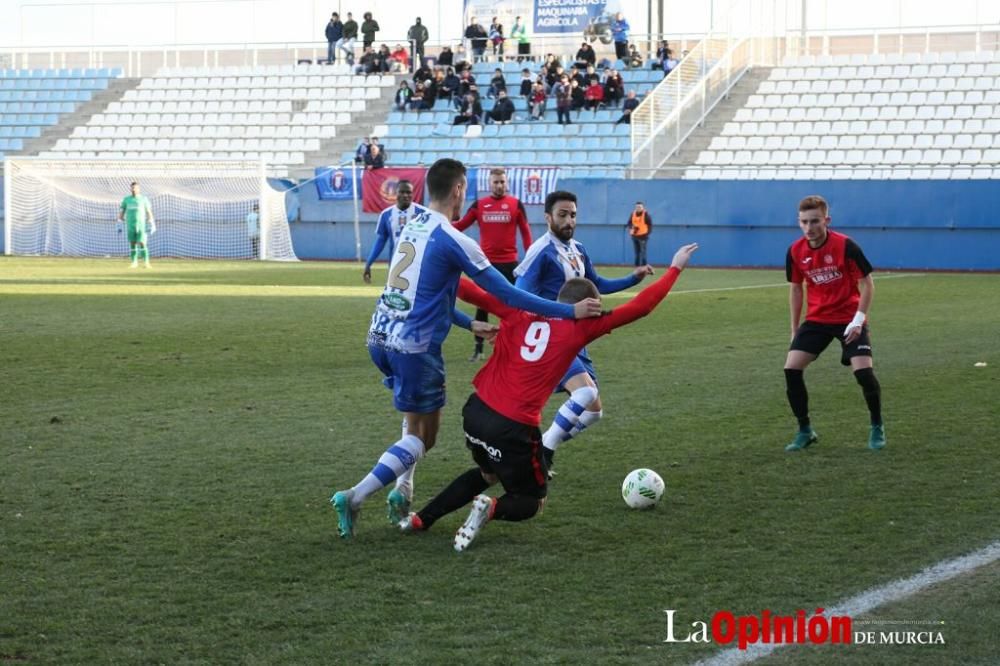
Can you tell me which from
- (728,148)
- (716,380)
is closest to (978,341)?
(716,380)

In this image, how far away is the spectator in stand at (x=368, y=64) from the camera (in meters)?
43.2

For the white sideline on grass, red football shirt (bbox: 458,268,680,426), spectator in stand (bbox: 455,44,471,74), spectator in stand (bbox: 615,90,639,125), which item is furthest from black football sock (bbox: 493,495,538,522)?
spectator in stand (bbox: 455,44,471,74)

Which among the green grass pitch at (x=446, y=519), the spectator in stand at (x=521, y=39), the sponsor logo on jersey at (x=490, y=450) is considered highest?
the spectator in stand at (x=521, y=39)

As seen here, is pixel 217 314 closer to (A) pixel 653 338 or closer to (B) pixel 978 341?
(A) pixel 653 338

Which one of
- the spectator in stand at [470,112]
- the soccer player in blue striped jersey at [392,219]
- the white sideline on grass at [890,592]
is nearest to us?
the white sideline on grass at [890,592]

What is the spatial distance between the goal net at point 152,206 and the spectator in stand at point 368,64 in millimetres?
6924

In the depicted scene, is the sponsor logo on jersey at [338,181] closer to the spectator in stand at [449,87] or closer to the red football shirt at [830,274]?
the spectator in stand at [449,87]

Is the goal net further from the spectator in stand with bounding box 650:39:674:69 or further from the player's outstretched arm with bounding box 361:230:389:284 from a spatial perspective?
the player's outstretched arm with bounding box 361:230:389:284

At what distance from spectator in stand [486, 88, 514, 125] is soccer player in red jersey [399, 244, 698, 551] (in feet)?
106

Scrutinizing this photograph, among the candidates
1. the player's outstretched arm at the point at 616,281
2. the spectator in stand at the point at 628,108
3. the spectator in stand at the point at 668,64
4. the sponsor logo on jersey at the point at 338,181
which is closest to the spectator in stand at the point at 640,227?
the spectator in stand at the point at 628,108

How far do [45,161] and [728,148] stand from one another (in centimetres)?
1864

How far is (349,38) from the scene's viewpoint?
44562mm

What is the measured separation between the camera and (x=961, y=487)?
7.30m

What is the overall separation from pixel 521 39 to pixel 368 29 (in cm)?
553
